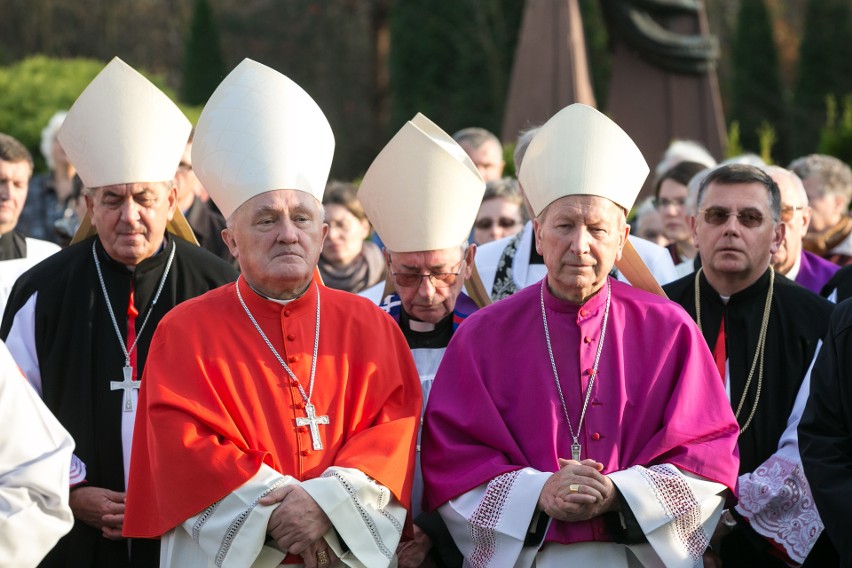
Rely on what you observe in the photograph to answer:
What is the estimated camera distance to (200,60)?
23.4 m

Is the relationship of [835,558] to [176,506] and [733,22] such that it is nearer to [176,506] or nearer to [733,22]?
[176,506]

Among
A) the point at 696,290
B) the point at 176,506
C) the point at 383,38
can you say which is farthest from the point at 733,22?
the point at 176,506

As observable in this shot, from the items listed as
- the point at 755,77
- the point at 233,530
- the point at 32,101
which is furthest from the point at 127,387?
the point at 755,77

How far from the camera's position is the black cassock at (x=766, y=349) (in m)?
4.69

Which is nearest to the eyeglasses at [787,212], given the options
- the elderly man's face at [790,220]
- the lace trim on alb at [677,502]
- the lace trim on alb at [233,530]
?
the elderly man's face at [790,220]

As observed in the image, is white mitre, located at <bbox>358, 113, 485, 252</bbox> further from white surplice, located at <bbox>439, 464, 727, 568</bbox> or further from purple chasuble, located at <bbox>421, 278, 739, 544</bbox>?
white surplice, located at <bbox>439, 464, 727, 568</bbox>

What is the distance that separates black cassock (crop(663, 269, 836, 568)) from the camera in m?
4.69

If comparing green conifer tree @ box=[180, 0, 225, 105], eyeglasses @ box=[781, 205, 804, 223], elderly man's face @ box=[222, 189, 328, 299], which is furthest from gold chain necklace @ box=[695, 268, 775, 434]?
green conifer tree @ box=[180, 0, 225, 105]

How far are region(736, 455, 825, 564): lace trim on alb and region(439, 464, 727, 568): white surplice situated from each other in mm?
450

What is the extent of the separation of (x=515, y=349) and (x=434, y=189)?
2.94ft

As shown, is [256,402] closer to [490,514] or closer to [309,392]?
[309,392]

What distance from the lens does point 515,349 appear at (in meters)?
4.24

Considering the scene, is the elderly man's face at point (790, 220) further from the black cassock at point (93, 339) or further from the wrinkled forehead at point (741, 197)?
the black cassock at point (93, 339)

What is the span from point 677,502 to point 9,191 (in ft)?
12.3
